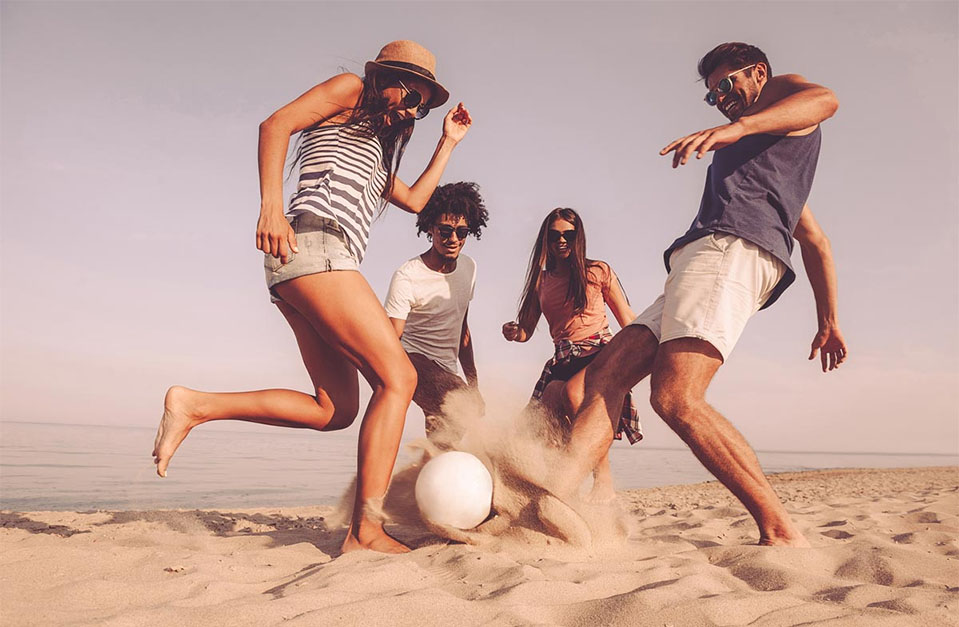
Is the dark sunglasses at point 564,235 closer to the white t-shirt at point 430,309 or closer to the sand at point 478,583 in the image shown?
the white t-shirt at point 430,309

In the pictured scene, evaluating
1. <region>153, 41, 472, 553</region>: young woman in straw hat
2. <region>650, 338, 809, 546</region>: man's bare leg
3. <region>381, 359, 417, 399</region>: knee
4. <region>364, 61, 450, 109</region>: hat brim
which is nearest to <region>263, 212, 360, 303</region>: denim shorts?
<region>153, 41, 472, 553</region>: young woman in straw hat

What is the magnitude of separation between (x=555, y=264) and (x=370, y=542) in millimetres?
2818

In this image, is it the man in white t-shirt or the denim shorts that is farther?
the man in white t-shirt

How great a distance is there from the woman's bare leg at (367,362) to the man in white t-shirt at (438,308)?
4.63ft

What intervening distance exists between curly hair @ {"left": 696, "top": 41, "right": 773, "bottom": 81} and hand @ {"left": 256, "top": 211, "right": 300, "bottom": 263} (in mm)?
2303

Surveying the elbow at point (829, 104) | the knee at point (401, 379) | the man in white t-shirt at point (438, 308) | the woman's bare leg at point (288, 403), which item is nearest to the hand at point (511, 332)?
the man in white t-shirt at point (438, 308)

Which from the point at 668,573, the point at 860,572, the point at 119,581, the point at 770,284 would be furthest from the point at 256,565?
the point at 770,284

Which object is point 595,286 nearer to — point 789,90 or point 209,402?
point 789,90

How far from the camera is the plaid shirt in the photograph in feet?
16.0

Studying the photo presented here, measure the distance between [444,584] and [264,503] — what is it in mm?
6303

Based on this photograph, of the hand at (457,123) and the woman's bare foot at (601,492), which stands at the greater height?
the hand at (457,123)

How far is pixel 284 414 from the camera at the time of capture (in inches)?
126

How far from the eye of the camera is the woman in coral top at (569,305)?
4.85 m

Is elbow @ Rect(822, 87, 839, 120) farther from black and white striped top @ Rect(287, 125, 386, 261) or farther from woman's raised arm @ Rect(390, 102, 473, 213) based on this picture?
black and white striped top @ Rect(287, 125, 386, 261)
